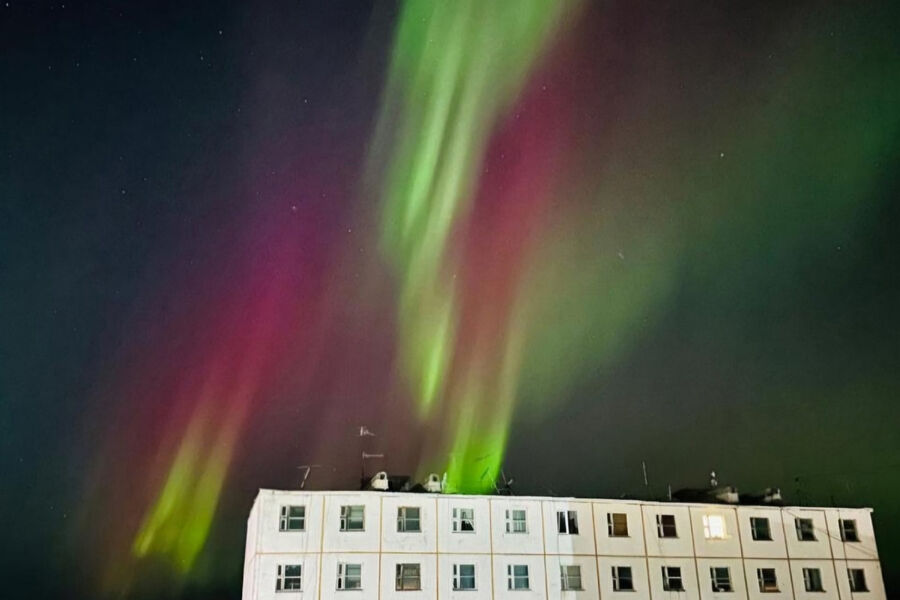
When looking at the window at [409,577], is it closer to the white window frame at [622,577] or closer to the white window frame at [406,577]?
the white window frame at [406,577]

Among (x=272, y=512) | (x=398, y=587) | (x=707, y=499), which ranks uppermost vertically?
(x=707, y=499)

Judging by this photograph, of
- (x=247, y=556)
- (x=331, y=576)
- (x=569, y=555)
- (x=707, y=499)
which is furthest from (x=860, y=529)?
(x=247, y=556)

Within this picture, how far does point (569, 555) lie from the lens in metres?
57.2

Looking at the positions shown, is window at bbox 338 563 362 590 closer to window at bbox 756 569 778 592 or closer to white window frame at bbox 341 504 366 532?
white window frame at bbox 341 504 366 532

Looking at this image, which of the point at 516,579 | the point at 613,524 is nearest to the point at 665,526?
the point at 613,524

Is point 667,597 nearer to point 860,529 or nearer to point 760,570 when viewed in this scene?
point 760,570

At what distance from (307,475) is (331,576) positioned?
7.04 m

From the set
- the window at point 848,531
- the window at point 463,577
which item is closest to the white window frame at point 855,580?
the window at point 848,531

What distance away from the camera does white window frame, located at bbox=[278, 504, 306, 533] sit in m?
52.7

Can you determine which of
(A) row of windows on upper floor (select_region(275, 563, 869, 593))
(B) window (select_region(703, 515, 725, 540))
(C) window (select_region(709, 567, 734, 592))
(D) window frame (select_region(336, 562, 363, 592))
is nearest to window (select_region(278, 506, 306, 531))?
(A) row of windows on upper floor (select_region(275, 563, 869, 593))

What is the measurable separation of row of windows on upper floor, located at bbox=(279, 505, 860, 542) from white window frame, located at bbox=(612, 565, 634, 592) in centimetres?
218

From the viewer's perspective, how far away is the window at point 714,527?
59969 millimetres

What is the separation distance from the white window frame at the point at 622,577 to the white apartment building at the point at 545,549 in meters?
0.07

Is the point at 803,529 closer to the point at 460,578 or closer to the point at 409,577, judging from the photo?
the point at 460,578
